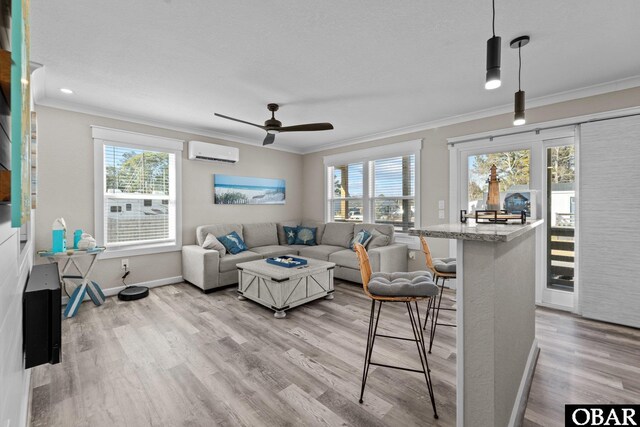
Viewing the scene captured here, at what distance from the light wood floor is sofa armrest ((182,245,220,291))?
0.75 metres

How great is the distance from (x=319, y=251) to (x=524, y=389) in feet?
10.8

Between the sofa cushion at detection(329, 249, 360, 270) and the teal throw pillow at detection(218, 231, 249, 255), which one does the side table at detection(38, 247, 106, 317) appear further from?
the sofa cushion at detection(329, 249, 360, 270)

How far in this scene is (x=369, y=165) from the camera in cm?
528

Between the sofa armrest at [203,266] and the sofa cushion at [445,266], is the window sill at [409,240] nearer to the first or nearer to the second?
the sofa cushion at [445,266]

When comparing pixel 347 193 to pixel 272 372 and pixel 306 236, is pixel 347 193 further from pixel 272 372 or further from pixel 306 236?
pixel 272 372

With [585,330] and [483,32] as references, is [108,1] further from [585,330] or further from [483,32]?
[585,330]

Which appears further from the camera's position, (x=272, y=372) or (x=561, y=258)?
(x=561, y=258)

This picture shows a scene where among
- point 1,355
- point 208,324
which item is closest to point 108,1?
point 1,355

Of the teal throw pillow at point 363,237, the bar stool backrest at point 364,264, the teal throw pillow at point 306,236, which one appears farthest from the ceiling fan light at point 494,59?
the teal throw pillow at point 306,236

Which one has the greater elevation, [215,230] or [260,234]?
[215,230]

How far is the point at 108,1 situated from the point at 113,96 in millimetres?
1845

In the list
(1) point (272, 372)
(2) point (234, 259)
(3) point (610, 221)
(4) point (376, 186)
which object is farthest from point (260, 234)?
(3) point (610, 221)

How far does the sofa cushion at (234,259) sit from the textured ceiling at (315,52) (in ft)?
6.85

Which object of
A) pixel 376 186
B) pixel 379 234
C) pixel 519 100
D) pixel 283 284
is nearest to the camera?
pixel 519 100
